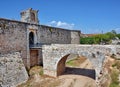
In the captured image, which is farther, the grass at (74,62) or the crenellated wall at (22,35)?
the grass at (74,62)

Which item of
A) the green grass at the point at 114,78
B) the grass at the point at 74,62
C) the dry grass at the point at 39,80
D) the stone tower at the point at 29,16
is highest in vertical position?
the stone tower at the point at 29,16

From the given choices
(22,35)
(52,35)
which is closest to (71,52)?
(22,35)

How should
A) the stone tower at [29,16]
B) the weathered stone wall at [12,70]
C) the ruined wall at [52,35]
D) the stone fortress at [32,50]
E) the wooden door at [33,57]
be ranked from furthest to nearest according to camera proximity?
1. the stone tower at [29,16]
2. the ruined wall at [52,35]
3. the wooden door at [33,57]
4. the stone fortress at [32,50]
5. the weathered stone wall at [12,70]

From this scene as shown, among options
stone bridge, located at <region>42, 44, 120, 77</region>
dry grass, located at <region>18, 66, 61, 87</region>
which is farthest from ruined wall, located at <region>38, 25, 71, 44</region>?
dry grass, located at <region>18, 66, 61, 87</region>

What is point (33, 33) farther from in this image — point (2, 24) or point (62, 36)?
point (62, 36)

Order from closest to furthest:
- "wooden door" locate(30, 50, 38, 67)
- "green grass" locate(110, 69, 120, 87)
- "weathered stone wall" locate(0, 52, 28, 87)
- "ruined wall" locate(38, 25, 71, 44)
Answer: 1. "green grass" locate(110, 69, 120, 87)
2. "weathered stone wall" locate(0, 52, 28, 87)
3. "wooden door" locate(30, 50, 38, 67)
4. "ruined wall" locate(38, 25, 71, 44)

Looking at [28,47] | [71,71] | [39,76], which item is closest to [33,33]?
[28,47]

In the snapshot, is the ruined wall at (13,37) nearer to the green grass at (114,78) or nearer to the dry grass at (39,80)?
the dry grass at (39,80)

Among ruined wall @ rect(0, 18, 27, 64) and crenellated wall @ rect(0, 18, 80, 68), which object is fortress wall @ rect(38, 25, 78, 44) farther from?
ruined wall @ rect(0, 18, 27, 64)

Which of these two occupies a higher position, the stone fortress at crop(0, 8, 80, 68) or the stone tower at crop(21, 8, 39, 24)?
the stone tower at crop(21, 8, 39, 24)

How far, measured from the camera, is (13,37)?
18688mm

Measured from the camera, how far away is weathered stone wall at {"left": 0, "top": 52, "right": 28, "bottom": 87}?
53.1 feet

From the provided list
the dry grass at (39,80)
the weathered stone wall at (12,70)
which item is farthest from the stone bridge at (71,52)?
the weathered stone wall at (12,70)

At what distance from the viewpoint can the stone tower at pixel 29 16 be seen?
23328mm
